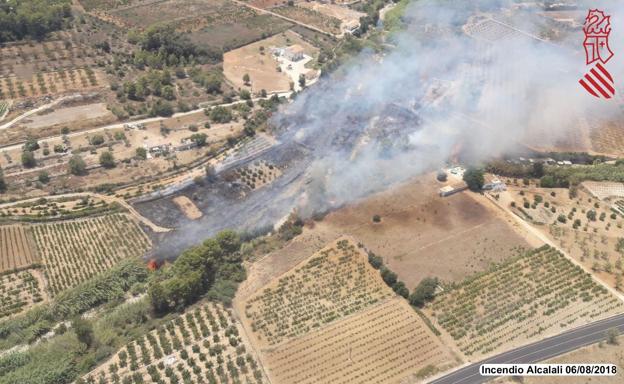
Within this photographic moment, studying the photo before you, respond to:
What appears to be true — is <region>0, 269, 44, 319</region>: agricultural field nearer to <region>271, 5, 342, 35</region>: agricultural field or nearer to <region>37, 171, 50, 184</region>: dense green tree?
<region>37, 171, 50, 184</region>: dense green tree

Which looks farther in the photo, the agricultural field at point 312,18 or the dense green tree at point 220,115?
the agricultural field at point 312,18

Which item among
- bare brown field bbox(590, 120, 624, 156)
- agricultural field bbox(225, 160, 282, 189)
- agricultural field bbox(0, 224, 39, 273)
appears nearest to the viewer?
agricultural field bbox(0, 224, 39, 273)

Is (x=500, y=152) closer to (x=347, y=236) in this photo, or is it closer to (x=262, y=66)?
(x=347, y=236)

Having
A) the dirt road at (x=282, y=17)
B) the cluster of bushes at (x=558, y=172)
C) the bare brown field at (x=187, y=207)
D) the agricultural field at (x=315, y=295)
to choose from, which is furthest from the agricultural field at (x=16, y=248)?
the dirt road at (x=282, y=17)

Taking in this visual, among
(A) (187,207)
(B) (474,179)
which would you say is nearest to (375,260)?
(B) (474,179)

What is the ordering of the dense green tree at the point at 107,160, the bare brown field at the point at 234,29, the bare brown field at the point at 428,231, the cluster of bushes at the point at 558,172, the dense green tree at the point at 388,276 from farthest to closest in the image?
the bare brown field at the point at 234,29, the dense green tree at the point at 107,160, the cluster of bushes at the point at 558,172, the bare brown field at the point at 428,231, the dense green tree at the point at 388,276

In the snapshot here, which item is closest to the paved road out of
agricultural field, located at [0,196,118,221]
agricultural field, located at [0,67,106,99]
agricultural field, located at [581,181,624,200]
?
agricultural field, located at [581,181,624,200]

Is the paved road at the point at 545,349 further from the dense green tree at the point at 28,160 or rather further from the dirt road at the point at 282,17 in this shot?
the dirt road at the point at 282,17
